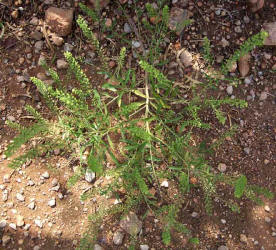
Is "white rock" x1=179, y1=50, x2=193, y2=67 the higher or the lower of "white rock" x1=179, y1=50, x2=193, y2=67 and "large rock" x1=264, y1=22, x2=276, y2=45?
the lower

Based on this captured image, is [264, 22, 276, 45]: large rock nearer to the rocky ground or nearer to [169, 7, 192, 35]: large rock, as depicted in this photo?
the rocky ground

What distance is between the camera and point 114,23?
8.43ft

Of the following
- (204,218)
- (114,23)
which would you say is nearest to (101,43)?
(114,23)

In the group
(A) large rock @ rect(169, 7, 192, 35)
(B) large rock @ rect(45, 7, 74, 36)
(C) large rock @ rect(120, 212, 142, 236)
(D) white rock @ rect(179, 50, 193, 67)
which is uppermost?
(A) large rock @ rect(169, 7, 192, 35)

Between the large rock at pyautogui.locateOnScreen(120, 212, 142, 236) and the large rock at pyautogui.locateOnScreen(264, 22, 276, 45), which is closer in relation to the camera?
the large rock at pyautogui.locateOnScreen(120, 212, 142, 236)

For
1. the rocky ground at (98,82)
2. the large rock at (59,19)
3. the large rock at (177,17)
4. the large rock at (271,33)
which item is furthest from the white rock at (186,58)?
the large rock at (59,19)

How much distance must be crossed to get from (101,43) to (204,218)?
1705mm

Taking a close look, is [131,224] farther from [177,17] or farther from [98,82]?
[177,17]

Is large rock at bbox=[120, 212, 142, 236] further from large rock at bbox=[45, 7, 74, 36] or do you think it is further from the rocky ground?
large rock at bbox=[45, 7, 74, 36]

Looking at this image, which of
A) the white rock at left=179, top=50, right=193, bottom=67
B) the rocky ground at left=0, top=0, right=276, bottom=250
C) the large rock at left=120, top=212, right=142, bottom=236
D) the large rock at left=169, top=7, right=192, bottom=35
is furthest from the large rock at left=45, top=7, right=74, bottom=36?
the large rock at left=120, top=212, right=142, bottom=236

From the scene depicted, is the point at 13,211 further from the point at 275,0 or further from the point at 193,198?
the point at 275,0

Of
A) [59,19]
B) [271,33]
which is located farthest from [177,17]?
[59,19]

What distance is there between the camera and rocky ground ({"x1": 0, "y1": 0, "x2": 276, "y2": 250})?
2461 millimetres

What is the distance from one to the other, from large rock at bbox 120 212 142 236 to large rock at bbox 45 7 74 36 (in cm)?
163
